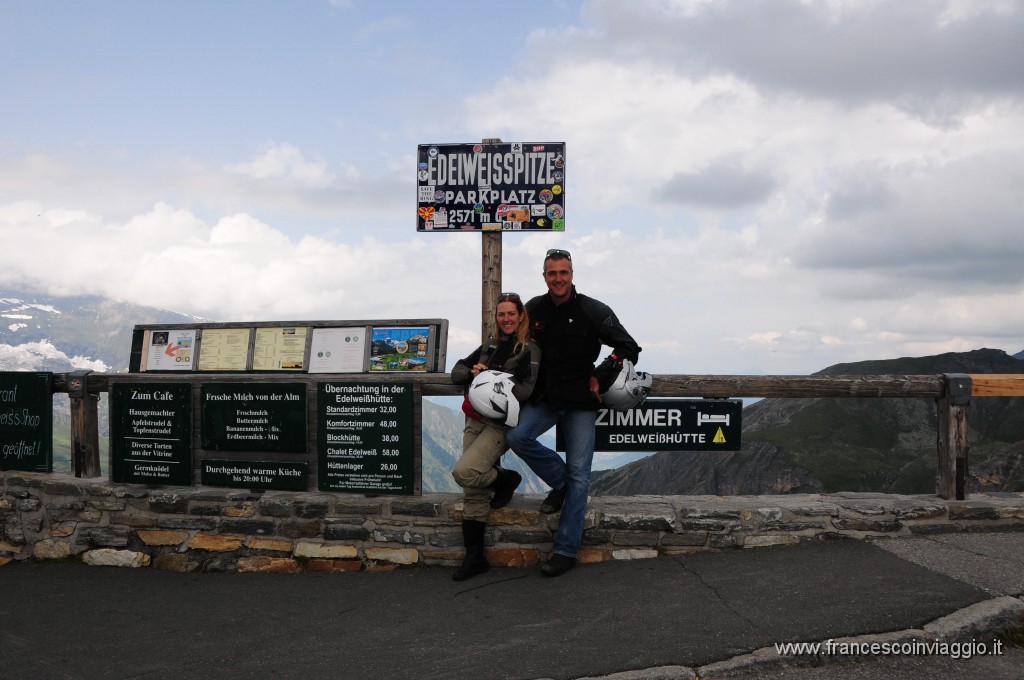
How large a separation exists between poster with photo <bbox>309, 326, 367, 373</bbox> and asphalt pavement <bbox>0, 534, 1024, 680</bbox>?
70.9 inches

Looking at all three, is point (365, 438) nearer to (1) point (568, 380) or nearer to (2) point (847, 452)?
(1) point (568, 380)

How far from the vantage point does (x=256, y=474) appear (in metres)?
6.86

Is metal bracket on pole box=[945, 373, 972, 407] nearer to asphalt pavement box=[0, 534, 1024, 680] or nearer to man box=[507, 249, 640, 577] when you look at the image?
asphalt pavement box=[0, 534, 1024, 680]

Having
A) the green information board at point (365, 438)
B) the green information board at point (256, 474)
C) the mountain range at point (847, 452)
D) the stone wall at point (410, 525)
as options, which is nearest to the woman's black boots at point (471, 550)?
the stone wall at point (410, 525)

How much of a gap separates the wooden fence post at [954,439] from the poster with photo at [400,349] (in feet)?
15.1

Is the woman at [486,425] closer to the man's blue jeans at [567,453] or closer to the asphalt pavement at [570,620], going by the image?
the man's blue jeans at [567,453]

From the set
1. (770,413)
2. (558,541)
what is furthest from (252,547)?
(770,413)

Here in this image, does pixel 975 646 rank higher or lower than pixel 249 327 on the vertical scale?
lower

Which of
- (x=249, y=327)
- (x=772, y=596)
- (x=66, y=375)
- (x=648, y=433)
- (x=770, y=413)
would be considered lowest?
(x=770, y=413)

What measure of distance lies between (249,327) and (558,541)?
359 cm

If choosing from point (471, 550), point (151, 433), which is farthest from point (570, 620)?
point (151, 433)

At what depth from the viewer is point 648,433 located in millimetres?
6328

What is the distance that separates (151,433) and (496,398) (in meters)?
3.84

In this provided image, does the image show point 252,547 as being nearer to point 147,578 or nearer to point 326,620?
point 147,578
